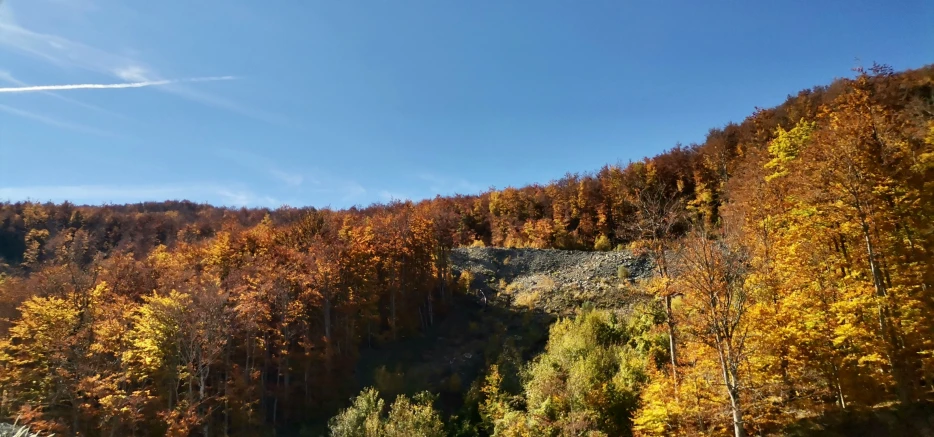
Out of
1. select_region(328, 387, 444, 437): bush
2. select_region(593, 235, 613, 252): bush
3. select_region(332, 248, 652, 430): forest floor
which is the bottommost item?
select_region(328, 387, 444, 437): bush

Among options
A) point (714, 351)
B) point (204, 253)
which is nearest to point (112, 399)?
point (204, 253)

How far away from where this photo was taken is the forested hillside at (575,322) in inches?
691

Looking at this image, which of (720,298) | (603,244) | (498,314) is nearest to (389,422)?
(720,298)

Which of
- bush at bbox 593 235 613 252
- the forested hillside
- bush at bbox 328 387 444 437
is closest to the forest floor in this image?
the forested hillside

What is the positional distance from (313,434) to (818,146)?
3433cm

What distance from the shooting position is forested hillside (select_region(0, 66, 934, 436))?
57.6 feet

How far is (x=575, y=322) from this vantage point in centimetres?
3444

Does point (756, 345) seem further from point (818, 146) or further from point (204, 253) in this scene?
point (204, 253)

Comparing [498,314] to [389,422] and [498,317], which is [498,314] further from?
[389,422]

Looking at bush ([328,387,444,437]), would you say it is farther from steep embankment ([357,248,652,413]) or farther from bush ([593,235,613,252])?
bush ([593,235,613,252])

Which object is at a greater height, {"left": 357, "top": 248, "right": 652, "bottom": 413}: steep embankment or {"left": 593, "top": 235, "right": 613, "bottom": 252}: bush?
{"left": 593, "top": 235, "right": 613, "bottom": 252}: bush

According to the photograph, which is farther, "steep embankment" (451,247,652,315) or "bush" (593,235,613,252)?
"bush" (593,235,613,252)

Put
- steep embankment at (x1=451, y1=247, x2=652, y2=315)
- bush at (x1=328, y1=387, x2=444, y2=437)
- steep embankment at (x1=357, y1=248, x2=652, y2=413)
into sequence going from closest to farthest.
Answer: bush at (x1=328, y1=387, x2=444, y2=437) → steep embankment at (x1=357, y1=248, x2=652, y2=413) → steep embankment at (x1=451, y1=247, x2=652, y2=315)

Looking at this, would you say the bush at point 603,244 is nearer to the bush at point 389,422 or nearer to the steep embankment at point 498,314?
the steep embankment at point 498,314
